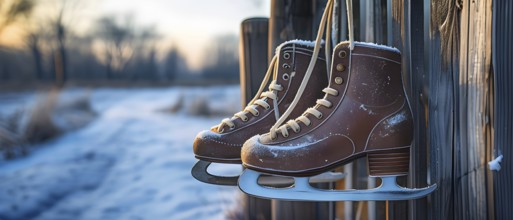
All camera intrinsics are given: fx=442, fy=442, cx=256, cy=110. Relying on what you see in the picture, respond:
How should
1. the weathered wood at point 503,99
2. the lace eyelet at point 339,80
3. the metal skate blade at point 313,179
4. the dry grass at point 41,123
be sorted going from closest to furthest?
the weathered wood at point 503,99, the lace eyelet at point 339,80, the metal skate blade at point 313,179, the dry grass at point 41,123

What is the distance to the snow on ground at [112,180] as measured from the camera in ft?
9.79

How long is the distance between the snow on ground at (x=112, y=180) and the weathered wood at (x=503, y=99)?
2056 millimetres

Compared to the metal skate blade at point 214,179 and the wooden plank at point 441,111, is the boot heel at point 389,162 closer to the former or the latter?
the wooden plank at point 441,111

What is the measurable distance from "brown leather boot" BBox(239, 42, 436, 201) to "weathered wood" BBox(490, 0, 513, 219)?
0.15m

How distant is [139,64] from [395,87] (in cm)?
2621

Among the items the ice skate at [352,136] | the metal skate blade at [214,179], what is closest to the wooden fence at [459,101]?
the ice skate at [352,136]

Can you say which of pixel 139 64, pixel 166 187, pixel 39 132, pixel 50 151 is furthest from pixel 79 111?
pixel 139 64

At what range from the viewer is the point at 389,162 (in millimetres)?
985

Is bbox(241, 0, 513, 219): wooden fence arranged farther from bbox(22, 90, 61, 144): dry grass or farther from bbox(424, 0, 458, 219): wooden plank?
bbox(22, 90, 61, 144): dry grass

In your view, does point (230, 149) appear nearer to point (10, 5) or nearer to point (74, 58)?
point (10, 5)

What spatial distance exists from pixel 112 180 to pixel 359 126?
11.4 feet

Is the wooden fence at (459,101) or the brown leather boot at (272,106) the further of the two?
the brown leather boot at (272,106)

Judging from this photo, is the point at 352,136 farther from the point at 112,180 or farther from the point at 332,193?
the point at 112,180

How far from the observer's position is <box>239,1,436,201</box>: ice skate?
956mm
